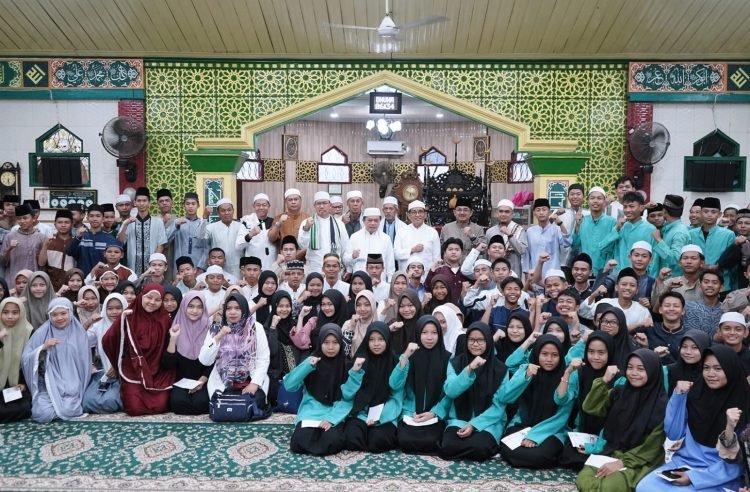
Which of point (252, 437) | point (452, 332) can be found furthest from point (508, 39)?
point (252, 437)

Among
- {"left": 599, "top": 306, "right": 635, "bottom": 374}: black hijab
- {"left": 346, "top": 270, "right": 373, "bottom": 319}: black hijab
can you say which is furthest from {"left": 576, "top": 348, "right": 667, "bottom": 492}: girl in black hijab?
{"left": 346, "top": 270, "right": 373, "bottom": 319}: black hijab

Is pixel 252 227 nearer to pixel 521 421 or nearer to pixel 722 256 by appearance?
pixel 521 421

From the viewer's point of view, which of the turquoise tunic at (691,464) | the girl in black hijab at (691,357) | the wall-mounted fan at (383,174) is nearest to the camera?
the turquoise tunic at (691,464)

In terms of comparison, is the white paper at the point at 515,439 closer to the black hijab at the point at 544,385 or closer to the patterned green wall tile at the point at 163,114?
the black hijab at the point at 544,385

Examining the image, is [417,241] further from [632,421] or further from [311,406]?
[632,421]

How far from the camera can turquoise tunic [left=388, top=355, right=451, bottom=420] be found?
4242 millimetres

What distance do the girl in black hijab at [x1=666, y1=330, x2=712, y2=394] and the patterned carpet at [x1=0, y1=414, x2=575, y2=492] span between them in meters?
0.82

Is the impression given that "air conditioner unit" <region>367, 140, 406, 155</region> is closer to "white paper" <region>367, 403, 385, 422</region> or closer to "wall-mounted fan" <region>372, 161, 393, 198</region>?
"wall-mounted fan" <region>372, 161, 393, 198</region>

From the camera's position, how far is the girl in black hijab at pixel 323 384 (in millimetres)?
4188

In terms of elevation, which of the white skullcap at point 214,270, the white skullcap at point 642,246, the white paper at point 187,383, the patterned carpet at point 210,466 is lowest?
the patterned carpet at point 210,466

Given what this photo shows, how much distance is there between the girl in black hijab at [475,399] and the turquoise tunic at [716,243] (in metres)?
2.37

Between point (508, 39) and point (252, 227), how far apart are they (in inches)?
143

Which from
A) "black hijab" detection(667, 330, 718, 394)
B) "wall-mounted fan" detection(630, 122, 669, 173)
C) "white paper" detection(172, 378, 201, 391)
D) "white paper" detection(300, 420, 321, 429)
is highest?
"wall-mounted fan" detection(630, 122, 669, 173)

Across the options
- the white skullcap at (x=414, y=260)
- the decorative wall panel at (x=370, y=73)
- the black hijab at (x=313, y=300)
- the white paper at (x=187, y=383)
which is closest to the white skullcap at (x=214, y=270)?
the black hijab at (x=313, y=300)
